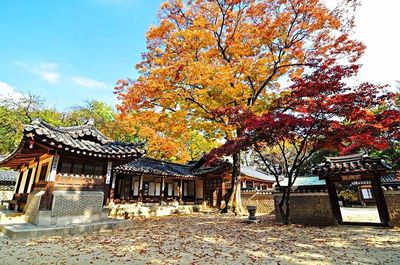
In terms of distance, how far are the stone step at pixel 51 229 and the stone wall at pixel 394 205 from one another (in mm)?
12424

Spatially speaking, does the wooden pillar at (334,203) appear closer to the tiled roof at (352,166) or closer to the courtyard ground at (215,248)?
the tiled roof at (352,166)

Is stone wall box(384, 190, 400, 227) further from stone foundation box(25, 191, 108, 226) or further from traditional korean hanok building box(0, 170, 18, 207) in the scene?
traditional korean hanok building box(0, 170, 18, 207)

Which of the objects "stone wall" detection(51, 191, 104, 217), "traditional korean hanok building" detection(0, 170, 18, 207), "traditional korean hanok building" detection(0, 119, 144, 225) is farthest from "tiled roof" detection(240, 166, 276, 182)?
"traditional korean hanok building" detection(0, 170, 18, 207)

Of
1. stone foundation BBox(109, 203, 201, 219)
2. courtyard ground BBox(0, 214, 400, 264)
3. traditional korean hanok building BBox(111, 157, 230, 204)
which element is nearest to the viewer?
courtyard ground BBox(0, 214, 400, 264)

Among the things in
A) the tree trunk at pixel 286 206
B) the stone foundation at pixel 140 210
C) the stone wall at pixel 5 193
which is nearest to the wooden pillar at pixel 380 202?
the tree trunk at pixel 286 206

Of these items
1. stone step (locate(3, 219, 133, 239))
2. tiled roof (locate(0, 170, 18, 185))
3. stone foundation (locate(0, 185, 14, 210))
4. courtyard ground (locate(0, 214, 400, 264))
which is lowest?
courtyard ground (locate(0, 214, 400, 264))

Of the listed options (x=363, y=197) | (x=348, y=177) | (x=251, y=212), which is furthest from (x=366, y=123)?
(x=363, y=197)

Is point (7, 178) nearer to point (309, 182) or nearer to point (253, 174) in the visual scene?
point (253, 174)

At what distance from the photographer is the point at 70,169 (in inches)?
392

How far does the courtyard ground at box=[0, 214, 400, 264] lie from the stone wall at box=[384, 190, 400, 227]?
79 cm

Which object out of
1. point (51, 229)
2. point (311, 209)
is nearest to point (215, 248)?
point (51, 229)

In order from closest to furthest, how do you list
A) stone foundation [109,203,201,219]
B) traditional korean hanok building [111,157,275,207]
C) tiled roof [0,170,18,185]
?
stone foundation [109,203,201,219] → traditional korean hanok building [111,157,275,207] → tiled roof [0,170,18,185]

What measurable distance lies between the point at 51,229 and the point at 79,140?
158 inches

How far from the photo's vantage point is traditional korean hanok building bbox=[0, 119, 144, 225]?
884cm
